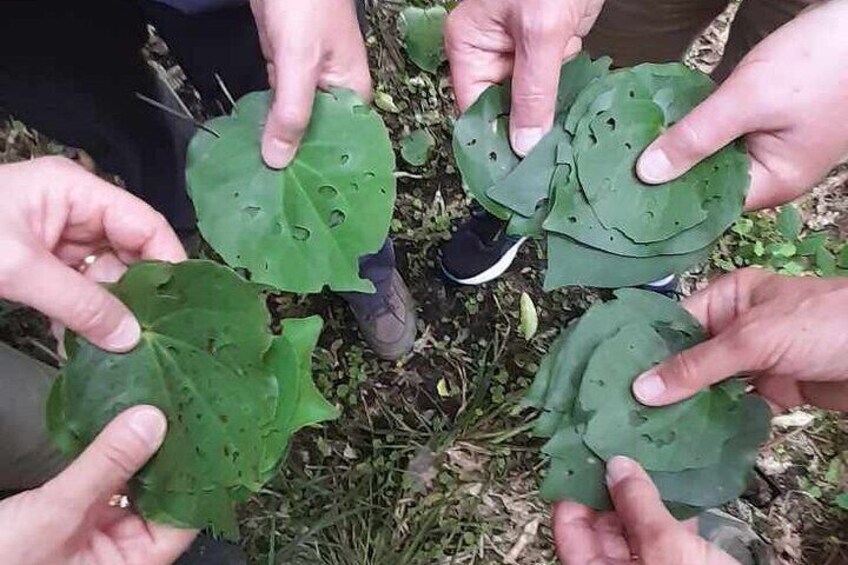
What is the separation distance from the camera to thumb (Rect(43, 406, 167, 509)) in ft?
2.75

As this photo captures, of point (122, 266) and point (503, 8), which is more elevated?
point (503, 8)

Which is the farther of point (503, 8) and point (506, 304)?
point (506, 304)

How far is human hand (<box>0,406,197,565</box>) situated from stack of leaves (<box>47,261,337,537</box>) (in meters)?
0.03

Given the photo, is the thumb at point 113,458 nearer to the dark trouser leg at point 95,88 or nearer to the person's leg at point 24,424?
the person's leg at point 24,424

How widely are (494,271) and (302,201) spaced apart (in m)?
0.67

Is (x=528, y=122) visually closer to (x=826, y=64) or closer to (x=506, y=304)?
(x=826, y=64)

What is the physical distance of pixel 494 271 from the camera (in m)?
1.64

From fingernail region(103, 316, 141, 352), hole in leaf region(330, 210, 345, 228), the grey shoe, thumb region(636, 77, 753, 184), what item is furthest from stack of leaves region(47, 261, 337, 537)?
the grey shoe

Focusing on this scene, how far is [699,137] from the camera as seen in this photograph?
0.98 m

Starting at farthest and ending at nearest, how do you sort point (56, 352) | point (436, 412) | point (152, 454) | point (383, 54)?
point (383, 54)
point (436, 412)
point (56, 352)
point (152, 454)

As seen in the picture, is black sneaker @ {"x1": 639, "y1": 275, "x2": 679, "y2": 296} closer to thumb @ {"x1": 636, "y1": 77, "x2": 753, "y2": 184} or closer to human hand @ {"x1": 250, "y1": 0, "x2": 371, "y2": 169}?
thumb @ {"x1": 636, "y1": 77, "x2": 753, "y2": 184}

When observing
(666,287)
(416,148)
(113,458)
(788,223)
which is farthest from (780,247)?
(113,458)

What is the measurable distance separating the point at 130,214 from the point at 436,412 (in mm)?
786

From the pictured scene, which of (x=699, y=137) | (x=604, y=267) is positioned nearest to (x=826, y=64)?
(x=699, y=137)
